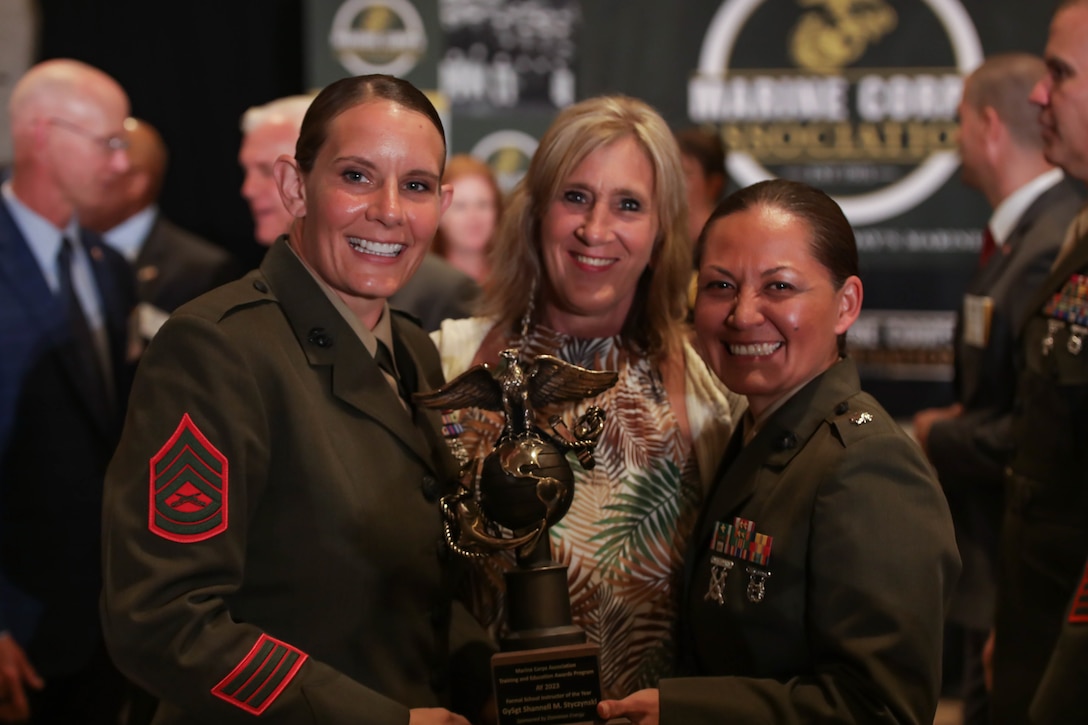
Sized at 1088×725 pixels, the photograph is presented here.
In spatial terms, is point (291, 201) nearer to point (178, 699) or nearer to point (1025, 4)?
point (178, 699)

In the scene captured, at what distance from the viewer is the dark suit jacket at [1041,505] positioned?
113 inches

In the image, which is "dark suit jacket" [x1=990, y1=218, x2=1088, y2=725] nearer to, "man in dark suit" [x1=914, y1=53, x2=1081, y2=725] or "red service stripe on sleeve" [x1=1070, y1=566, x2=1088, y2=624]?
"man in dark suit" [x1=914, y1=53, x2=1081, y2=725]

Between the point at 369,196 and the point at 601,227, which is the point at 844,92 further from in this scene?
the point at 369,196

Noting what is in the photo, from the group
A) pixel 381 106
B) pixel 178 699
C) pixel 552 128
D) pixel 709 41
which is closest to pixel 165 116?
pixel 709 41

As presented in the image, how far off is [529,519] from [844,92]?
3751 millimetres

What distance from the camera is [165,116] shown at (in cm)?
580

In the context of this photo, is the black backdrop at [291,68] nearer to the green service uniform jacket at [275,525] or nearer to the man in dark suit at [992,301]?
the man in dark suit at [992,301]

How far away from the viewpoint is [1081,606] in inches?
76.4

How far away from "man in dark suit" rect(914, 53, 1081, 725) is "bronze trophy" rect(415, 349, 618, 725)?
2.17 metres

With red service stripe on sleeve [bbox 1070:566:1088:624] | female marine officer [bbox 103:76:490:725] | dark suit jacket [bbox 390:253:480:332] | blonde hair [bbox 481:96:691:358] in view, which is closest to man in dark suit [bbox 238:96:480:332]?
dark suit jacket [bbox 390:253:480:332]

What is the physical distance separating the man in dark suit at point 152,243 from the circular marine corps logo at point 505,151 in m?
1.17

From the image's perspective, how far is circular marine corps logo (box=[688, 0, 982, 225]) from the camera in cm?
503

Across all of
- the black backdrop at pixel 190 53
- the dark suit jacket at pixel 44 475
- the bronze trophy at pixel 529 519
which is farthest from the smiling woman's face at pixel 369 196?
the black backdrop at pixel 190 53

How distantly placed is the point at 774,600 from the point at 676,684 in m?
0.20
